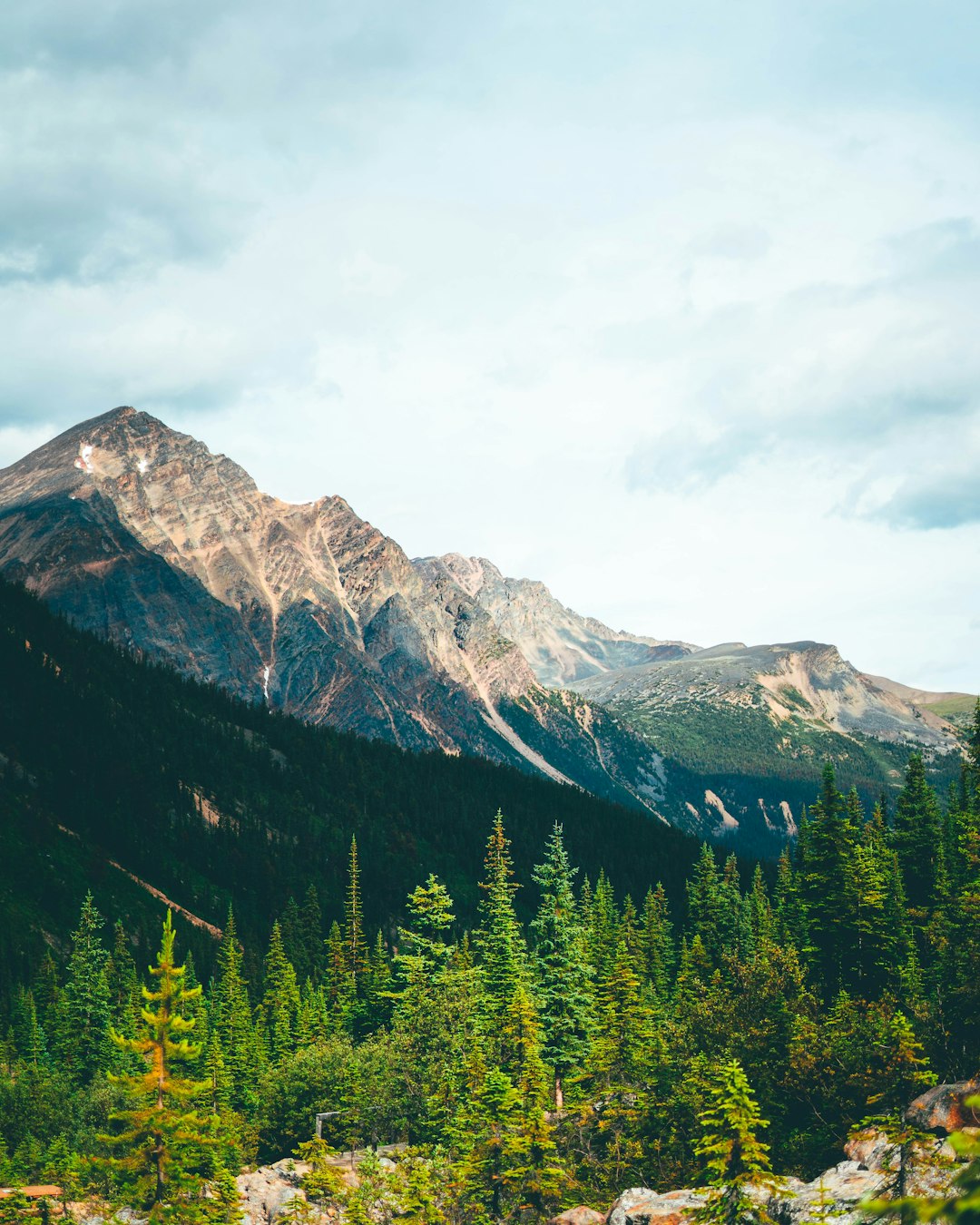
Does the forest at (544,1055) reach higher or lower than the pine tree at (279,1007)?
higher

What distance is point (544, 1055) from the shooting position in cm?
5534

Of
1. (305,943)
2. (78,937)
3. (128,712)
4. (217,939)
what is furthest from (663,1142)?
(128,712)

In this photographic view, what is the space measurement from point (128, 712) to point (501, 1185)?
6702 inches

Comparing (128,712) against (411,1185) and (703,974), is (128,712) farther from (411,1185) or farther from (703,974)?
(411,1185)

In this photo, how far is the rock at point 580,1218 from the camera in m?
39.4

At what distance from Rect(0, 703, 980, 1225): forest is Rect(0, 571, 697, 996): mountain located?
207 ft

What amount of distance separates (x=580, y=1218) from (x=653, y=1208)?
6146 millimetres

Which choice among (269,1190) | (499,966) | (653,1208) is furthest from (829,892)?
(269,1190)

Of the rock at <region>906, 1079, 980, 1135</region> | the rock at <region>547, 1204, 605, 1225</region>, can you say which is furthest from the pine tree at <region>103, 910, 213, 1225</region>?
the rock at <region>906, 1079, 980, 1135</region>

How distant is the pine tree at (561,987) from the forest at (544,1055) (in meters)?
0.16

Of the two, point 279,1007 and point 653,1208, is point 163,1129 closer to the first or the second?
point 653,1208

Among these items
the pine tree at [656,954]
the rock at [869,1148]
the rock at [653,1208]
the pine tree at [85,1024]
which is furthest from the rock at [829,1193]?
the pine tree at [85,1024]

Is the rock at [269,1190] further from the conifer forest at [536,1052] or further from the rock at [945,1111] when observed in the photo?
the rock at [945,1111]

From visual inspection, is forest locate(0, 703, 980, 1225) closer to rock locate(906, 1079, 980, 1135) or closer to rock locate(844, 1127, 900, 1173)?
rock locate(906, 1079, 980, 1135)
